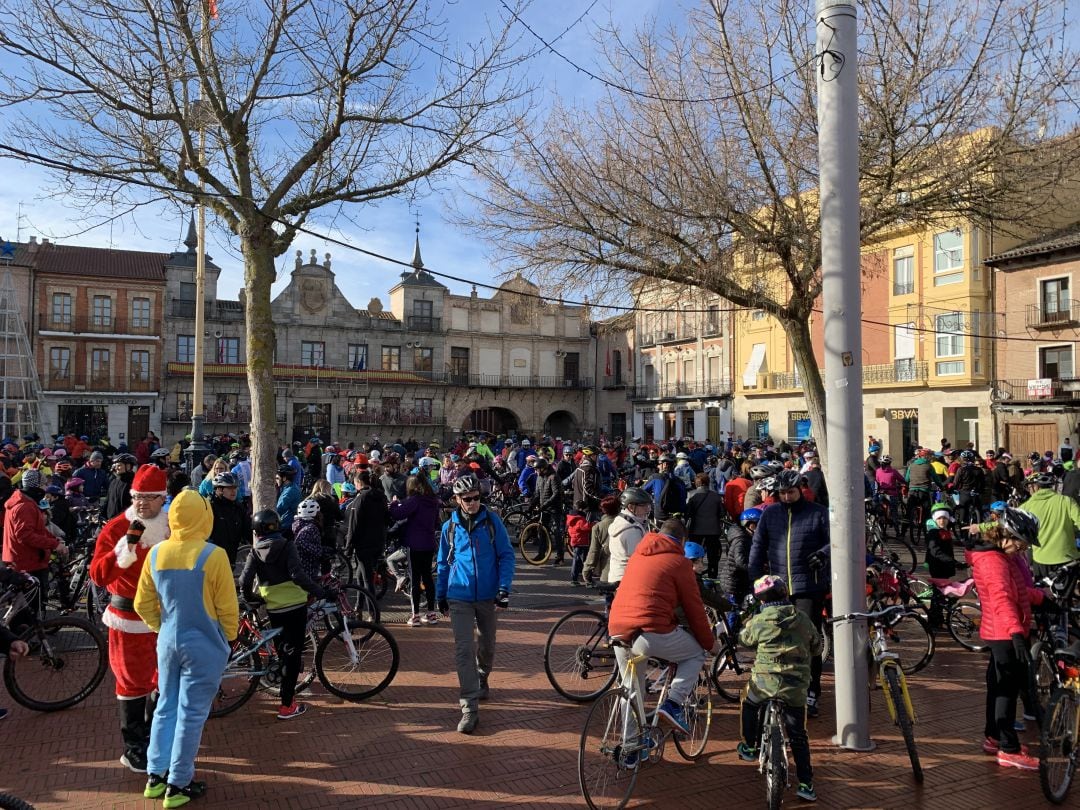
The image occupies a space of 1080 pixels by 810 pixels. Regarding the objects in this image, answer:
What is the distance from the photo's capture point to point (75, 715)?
18.5ft

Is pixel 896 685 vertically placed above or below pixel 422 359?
below

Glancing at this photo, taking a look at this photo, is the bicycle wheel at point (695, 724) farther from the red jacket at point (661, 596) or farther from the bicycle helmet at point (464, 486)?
the bicycle helmet at point (464, 486)

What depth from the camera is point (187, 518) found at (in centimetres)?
423

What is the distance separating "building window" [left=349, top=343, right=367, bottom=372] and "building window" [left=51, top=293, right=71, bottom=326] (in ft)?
44.7

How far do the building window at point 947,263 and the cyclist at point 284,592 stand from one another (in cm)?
2889

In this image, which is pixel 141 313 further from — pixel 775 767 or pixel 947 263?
pixel 775 767

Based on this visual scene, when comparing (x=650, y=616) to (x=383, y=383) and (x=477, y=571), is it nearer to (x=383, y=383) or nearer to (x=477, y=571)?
(x=477, y=571)

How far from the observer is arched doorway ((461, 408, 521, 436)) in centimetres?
4619

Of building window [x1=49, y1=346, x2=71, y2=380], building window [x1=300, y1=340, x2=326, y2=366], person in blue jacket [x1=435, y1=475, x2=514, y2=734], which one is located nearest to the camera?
person in blue jacket [x1=435, y1=475, x2=514, y2=734]

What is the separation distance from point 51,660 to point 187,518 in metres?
2.69

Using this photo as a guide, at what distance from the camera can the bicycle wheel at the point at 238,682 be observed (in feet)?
18.3

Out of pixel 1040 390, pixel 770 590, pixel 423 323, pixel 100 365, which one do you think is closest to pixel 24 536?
pixel 770 590

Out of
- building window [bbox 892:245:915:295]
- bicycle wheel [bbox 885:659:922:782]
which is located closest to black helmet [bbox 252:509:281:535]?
bicycle wheel [bbox 885:659:922:782]

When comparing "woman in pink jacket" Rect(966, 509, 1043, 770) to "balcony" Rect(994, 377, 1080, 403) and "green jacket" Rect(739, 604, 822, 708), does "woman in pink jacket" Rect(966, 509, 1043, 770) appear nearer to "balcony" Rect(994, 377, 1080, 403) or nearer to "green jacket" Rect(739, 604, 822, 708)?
"green jacket" Rect(739, 604, 822, 708)
